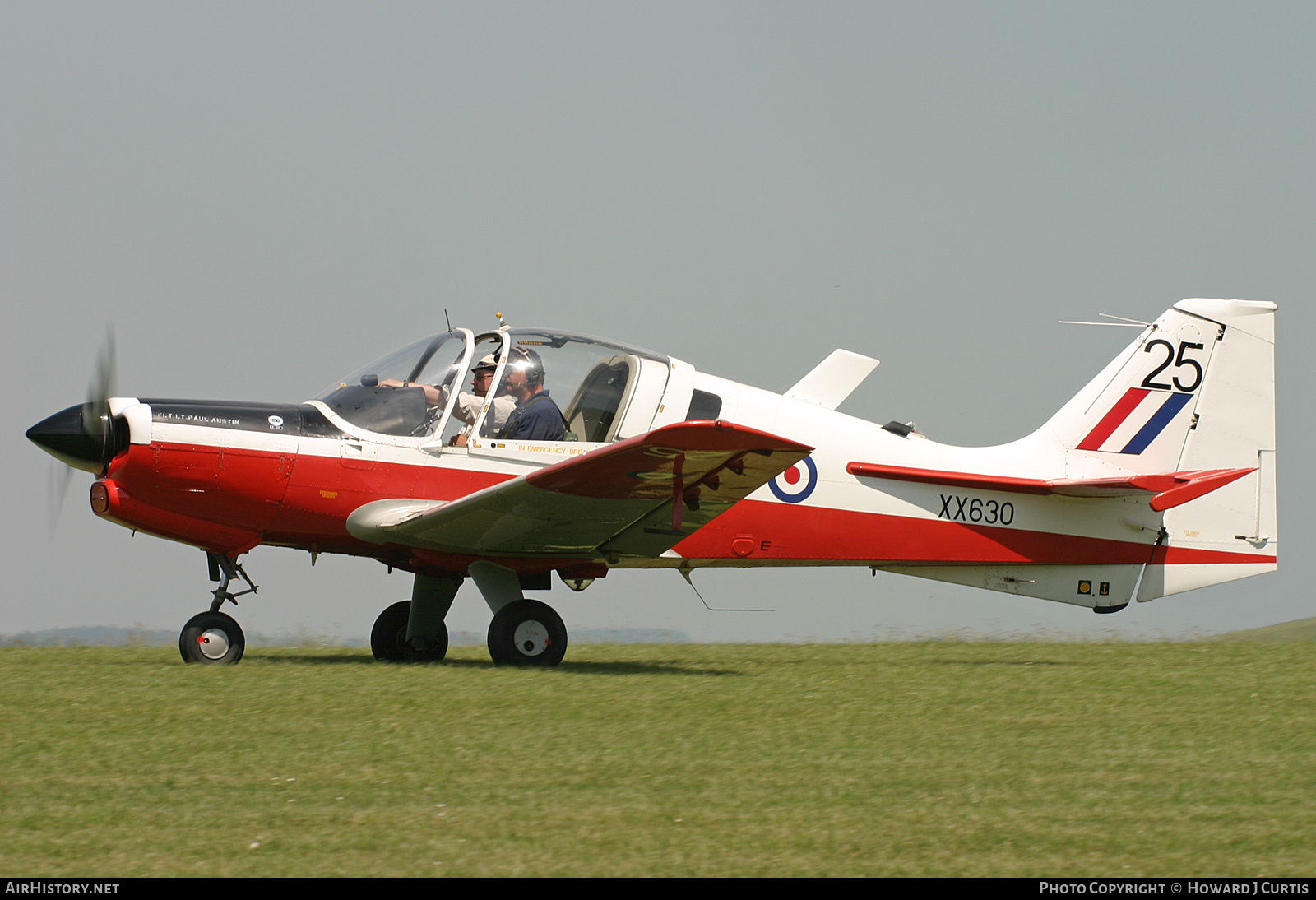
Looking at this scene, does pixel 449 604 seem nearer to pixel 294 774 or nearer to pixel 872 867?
pixel 294 774

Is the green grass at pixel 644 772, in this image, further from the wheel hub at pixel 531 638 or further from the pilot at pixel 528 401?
the pilot at pixel 528 401

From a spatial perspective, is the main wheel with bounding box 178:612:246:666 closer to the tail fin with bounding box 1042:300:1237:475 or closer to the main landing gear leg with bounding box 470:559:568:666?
the main landing gear leg with bounding box 470:559:568:666

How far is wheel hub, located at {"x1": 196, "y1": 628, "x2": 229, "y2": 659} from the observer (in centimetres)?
843

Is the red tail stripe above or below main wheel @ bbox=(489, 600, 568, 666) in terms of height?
above

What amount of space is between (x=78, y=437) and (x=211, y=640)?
166 centimetres

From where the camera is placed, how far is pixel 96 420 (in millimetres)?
8297

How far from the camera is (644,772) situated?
502cm

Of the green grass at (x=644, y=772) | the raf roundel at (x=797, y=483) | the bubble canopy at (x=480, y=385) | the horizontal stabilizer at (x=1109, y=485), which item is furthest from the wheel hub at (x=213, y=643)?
the horizontal stabilizer at (x=1109, y=485)

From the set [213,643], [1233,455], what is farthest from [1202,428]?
[213,643]

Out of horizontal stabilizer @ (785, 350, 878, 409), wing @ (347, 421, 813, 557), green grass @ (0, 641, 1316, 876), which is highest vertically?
horizontal stabilizer @ (785, 350, 878, 409)

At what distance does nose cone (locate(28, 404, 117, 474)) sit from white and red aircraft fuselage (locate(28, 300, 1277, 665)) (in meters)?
0.01

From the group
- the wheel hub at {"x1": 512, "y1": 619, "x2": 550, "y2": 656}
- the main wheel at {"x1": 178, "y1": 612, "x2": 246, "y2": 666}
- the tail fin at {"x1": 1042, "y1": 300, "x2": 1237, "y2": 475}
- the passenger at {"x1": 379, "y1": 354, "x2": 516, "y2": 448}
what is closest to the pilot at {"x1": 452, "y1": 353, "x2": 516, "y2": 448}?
the passenger at {"x1": 379, "y1": 354, "x2": 516, "y2": 448}

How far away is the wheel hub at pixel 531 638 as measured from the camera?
29.0ft

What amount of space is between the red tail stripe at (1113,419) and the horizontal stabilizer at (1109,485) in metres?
0.49
